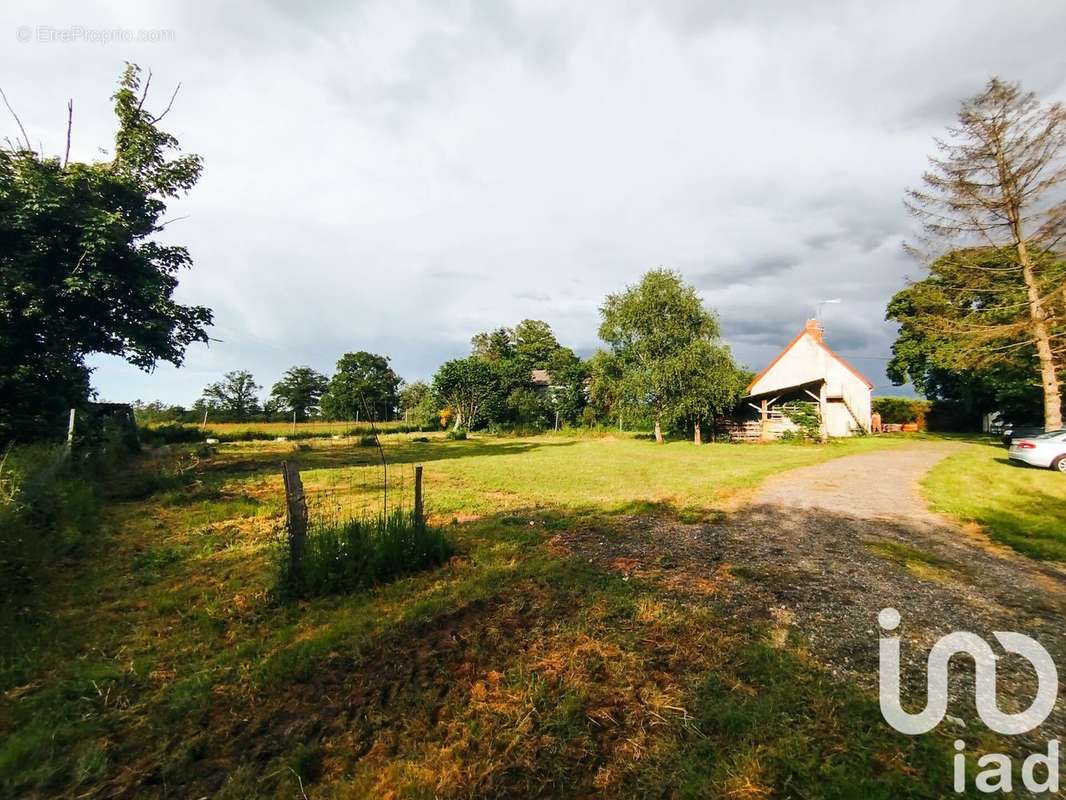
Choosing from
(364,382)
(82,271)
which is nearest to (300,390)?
(364,382)

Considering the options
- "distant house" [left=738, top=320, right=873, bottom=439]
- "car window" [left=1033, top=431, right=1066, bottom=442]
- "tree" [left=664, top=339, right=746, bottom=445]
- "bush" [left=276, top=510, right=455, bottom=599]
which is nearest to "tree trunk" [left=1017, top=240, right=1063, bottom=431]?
"car window" [left=1033, top=431, right=1066, bottom=442]

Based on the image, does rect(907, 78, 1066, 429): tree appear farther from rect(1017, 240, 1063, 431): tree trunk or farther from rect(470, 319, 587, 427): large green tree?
rect(470, 319, 587, 427): large green tree

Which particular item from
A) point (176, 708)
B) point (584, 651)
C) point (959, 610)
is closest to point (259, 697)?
point (176, 708)

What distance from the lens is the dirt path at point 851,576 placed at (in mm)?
3467

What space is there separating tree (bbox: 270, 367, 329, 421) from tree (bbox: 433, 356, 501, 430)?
37.0 m

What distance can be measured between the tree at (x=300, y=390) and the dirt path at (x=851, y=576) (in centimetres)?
6667

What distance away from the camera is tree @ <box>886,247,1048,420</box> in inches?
650

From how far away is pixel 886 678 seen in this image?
2.98m

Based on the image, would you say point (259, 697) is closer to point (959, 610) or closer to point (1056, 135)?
point (959, 610)

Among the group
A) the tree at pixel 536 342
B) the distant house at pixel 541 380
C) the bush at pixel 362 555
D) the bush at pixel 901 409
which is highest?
the tree at pixel 536 342

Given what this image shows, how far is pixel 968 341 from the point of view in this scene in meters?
16.2

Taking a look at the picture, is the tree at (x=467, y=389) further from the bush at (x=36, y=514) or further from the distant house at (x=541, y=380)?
the bush at (x=36, y=514)

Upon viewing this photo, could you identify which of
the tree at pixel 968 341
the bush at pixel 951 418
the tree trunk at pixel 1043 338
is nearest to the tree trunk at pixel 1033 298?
the tree trunk at pixel 1043 338

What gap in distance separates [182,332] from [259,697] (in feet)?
53.9
